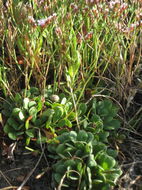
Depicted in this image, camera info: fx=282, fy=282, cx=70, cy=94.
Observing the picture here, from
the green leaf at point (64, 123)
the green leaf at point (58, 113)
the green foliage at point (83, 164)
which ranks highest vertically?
the green leaf at point (58, 113)

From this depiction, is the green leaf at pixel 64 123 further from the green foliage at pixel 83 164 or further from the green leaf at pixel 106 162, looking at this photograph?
the green leaf at pixel 106 162

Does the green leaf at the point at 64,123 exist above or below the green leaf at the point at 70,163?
above

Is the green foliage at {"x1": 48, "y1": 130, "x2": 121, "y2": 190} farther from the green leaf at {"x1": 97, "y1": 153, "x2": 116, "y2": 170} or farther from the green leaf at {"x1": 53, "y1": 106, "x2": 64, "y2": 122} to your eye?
the green leaf at {"x1": 53, "y1": 106, "x2": 64, "y2": 122}

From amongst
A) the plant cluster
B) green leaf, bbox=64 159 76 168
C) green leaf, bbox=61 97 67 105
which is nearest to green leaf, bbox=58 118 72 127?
the plant cluster

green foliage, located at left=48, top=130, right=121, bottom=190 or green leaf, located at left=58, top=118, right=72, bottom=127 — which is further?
green leaf, located at left=58, top=118, right=72, bottom=127

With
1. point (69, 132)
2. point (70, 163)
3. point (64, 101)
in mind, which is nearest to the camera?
point (70, 163)

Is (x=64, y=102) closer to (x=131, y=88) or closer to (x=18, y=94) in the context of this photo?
(x=18, y=94)

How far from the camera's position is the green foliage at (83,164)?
1360 millimetres

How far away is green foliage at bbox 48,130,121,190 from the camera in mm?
1360

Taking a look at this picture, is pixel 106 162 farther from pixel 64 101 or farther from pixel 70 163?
pixel 64 101

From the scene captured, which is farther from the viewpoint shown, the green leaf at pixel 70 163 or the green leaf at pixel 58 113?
the green leaf at pixel 58 113

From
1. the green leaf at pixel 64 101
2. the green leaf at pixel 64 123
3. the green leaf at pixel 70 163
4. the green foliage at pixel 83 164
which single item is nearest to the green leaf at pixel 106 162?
the green foliage at pixel 83 164

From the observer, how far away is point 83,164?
1422 mm

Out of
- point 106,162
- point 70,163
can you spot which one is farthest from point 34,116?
point 106,162
